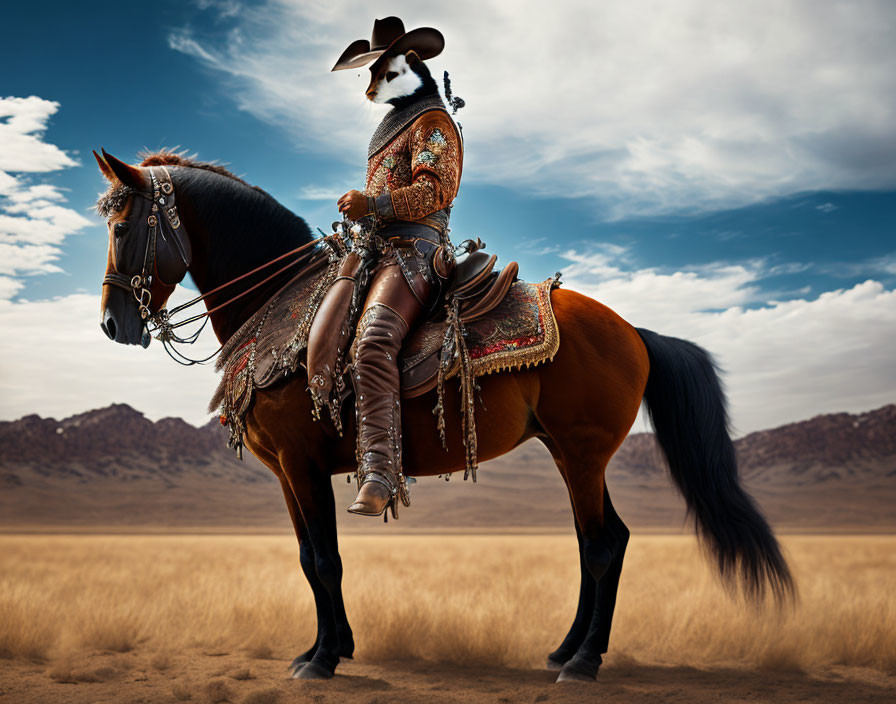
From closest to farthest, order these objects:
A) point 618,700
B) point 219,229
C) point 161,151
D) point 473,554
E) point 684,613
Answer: point 618,700
point 219,229
point 161,151
point 684,613
point 473,554

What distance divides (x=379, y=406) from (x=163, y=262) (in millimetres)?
2027

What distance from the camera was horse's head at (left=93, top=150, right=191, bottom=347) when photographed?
528 centimetres

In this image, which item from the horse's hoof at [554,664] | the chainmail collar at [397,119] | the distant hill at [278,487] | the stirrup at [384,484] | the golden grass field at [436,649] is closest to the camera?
the stirrup at [384,484]

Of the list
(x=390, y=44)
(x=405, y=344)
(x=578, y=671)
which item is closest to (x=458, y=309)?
(x=405, y=344)

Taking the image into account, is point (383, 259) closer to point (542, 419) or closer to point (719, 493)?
point (542, 419)

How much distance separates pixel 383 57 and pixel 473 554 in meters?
20.8

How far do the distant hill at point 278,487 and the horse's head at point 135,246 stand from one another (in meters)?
60.7

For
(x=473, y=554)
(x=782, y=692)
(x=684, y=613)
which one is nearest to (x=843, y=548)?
(x=473, y=554)

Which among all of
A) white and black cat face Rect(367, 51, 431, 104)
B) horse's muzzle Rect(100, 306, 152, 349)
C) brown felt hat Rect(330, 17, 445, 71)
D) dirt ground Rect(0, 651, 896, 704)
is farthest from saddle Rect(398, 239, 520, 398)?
dirt ground Rect(0, 651, 896, 704)

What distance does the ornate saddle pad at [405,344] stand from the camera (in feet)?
16.4

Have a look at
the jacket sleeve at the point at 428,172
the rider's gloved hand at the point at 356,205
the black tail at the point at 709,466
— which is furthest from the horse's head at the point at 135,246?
the black tail at the point at 709,466

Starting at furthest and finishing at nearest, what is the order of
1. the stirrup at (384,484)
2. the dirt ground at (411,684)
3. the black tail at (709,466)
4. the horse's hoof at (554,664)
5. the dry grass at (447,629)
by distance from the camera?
the dry grass at (447,629) → the horse's hoof at (554,664) → the black tail at (709,466) → the dirt ground at (411,684) → the stirrup at (384,484)

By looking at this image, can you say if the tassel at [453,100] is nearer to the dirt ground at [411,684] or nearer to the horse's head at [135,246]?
the horse's head at [135,246]

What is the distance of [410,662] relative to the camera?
622 cm
